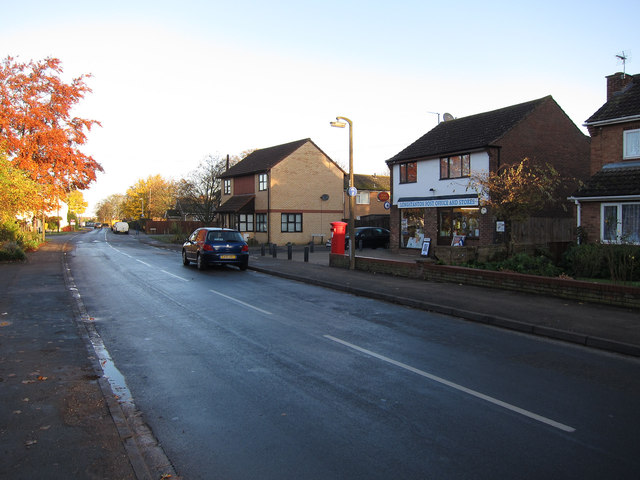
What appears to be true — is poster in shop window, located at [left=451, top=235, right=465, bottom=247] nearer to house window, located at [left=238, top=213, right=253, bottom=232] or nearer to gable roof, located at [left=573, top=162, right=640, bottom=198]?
gable roof, located at [left=573, top=162, right=640, bottom=198]

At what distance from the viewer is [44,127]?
1190 inches

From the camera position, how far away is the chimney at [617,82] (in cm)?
1983

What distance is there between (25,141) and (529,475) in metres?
33.8

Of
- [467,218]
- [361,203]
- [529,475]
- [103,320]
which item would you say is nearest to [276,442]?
[529,475]

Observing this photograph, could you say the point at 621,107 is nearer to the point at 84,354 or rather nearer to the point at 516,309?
the point at 516,309

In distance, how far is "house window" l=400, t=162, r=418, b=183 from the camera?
26.8m

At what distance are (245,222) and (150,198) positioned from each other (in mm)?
58929

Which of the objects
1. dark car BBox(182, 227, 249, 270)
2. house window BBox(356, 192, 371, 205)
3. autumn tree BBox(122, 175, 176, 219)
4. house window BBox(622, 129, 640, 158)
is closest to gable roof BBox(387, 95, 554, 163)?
house window BBox(622, 129, 640, 158)

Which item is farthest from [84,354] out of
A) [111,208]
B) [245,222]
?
[111,208]

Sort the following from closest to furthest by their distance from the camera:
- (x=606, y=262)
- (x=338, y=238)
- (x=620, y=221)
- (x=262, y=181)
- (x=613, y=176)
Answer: (x=606, y=262), (x=620, y=221), (x=613, y=176), (x=338, y=238), (x=262, y=181)

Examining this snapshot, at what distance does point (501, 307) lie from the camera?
10.0 metres

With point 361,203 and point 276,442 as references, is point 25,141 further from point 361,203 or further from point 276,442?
point 276,442

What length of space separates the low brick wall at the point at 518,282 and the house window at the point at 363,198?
28.4 m

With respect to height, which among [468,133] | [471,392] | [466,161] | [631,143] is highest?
[468,133]
